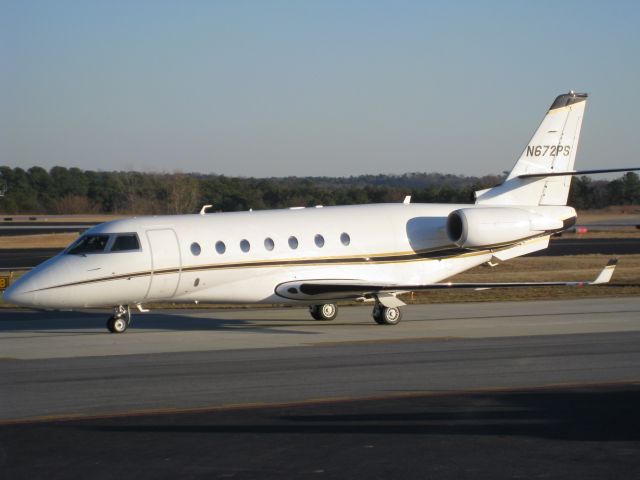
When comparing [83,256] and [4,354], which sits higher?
[83,256]

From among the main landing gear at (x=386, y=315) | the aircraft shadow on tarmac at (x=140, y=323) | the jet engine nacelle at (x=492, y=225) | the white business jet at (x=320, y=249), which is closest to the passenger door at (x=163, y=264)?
the white business jet at (x=320, y=249)

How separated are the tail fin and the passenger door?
8429mm

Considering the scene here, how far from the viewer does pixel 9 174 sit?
12206cm

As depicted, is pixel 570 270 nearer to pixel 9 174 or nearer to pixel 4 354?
pixel 4 354

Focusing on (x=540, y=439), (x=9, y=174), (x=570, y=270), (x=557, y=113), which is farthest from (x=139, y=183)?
(x=540, y=439)

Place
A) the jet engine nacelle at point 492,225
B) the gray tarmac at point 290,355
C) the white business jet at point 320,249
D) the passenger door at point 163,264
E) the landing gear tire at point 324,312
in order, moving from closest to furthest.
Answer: the gray tarmac at point 290,355
the white business jet at point 320,249
the passenger door at point 163,264
the jet engine nacelle at point 492,225
the landing gear tire at point 324,312

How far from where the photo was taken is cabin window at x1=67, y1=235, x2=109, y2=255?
69.6 feet

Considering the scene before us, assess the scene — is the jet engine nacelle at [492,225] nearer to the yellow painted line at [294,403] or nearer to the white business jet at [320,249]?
the white business jet at [320,249]

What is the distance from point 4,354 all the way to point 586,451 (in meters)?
11.9

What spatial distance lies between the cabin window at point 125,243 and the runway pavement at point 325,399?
72.6 inches

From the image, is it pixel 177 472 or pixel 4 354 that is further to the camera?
pixel 4 354

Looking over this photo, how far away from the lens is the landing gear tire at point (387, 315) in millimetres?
22875

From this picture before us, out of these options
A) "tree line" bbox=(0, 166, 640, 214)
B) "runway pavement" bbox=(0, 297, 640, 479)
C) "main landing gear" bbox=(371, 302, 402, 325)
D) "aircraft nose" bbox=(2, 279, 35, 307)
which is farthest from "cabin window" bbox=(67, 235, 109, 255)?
"tree line" bbox=(0, 166, 640, 214)

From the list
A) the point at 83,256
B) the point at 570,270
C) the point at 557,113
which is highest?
the point at 557,113
